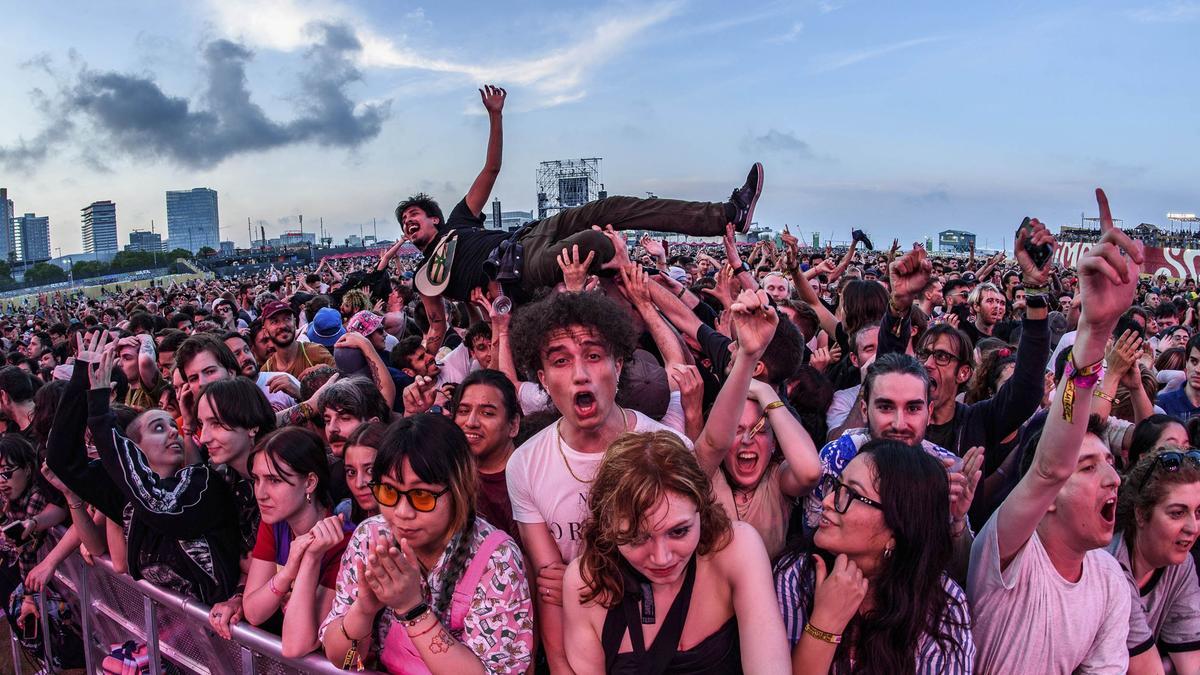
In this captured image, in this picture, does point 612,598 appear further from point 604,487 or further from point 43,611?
point 43,611

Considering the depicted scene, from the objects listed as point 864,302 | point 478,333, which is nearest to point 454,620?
point 478,333

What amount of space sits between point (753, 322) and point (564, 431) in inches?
29.7

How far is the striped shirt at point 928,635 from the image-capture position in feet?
6.93

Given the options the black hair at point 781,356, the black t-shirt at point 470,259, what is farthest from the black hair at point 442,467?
the black t-shirt at point 470,259

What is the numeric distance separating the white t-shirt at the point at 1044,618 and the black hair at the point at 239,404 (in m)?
2.93

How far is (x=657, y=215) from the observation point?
4168mm

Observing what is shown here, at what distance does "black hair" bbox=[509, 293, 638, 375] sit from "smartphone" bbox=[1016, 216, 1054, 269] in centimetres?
156

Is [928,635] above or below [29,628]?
above

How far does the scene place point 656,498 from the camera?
6.53ft

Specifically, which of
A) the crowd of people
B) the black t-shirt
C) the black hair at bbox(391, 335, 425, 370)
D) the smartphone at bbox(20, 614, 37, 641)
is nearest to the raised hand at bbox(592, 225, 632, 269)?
the crowd of people

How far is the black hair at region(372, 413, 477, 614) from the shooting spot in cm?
227

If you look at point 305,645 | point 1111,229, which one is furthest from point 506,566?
point 1111,229

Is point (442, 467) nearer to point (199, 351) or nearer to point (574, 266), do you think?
point (574, 266)

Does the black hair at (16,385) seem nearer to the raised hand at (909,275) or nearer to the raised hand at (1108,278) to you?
the raised hand at (909,275)
